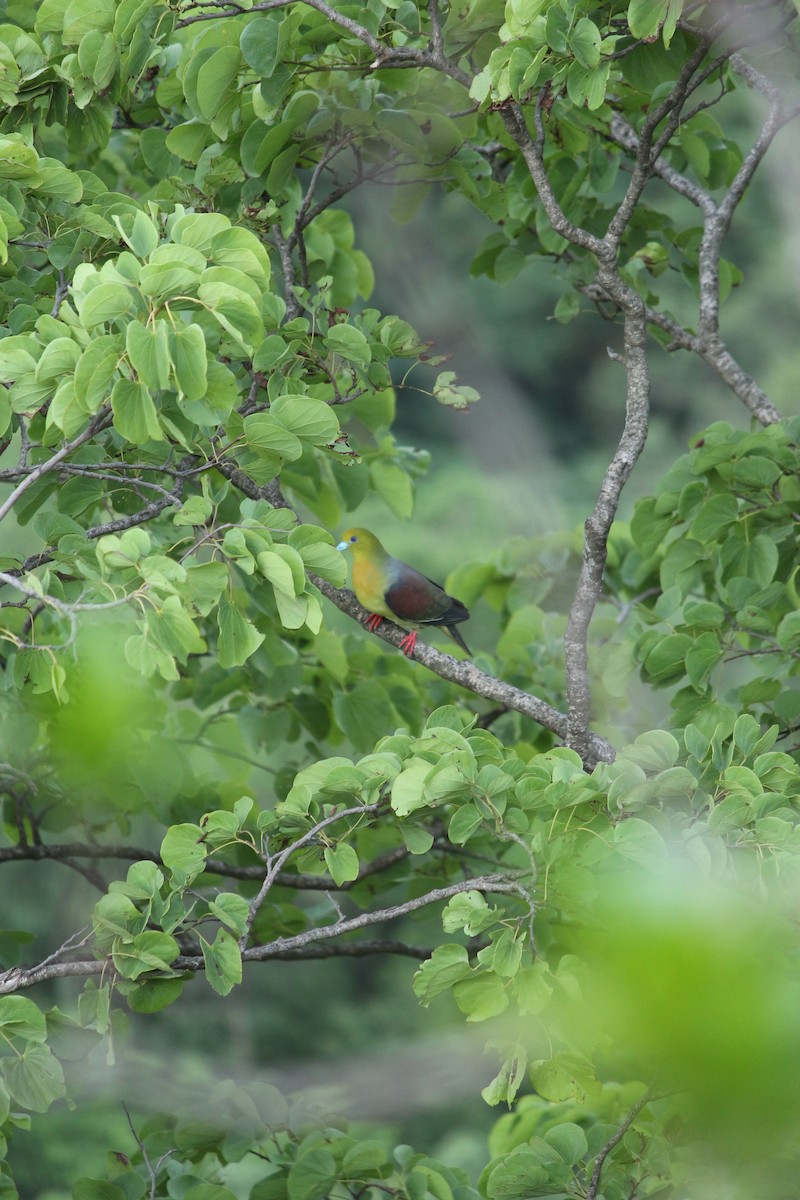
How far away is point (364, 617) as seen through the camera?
2.35 meters

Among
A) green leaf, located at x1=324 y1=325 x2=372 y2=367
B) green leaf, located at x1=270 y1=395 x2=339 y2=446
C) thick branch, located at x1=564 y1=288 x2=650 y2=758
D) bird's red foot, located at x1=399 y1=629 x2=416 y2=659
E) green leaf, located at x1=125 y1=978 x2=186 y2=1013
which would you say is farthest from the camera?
bird's red foot, located at x1=399 y1=629 x2=416 y2=659

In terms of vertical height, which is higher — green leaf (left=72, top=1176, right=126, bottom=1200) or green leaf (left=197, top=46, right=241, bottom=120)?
green leaf (left=197, top=46, right=241, bottom=120)

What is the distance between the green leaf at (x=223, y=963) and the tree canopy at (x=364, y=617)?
0.01 metres

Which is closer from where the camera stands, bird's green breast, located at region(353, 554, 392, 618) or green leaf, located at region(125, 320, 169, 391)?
green leaf, located at region(125, 320, 169, 391)

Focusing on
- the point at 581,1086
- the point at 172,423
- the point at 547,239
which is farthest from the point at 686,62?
the point at 581,1086

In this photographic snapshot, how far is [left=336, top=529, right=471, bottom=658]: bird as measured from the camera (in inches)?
110

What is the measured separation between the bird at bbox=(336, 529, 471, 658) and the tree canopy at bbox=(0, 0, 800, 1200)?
127mm

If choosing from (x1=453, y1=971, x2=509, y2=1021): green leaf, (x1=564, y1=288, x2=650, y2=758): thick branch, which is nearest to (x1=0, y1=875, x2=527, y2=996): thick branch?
(x1=453, y1=971, x2=509, y2=1021): green leaf

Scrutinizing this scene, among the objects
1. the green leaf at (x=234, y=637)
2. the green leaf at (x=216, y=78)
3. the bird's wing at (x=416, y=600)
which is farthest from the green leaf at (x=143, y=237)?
the bird's wing at (x=416, y=600)

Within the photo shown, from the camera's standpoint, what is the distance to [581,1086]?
155 cm

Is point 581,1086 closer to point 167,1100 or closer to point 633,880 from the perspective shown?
point 633,880

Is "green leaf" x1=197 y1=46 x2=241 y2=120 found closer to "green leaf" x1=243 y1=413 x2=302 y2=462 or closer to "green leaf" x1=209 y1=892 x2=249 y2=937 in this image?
"green leaf" x1=243 y1=413 x2=302 y2=462

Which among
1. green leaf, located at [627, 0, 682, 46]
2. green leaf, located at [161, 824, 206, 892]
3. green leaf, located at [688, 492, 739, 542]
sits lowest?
green leaf, located at [161, 824, 206, 892]

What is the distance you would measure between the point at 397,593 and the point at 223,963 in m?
A: 1.38
